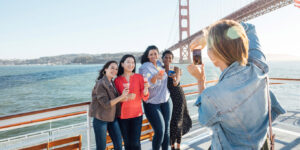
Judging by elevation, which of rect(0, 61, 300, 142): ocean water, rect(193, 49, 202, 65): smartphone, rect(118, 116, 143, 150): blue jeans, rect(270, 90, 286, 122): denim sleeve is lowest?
rect(0, 61, 300, 142): ocean water

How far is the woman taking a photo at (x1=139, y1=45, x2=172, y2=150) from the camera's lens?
147 cm

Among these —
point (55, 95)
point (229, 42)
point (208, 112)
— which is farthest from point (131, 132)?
point (55, 95)

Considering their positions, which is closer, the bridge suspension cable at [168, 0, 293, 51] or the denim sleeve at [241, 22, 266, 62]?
the denim sleeve at [241, 22, 266, 62]

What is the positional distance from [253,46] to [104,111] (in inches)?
44.4

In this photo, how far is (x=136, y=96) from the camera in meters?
1.48

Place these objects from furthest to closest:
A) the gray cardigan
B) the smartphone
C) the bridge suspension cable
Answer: the bridge suspension cable, the gray cardigan, the smartphone

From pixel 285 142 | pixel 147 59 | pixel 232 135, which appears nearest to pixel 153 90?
pixel 147 59

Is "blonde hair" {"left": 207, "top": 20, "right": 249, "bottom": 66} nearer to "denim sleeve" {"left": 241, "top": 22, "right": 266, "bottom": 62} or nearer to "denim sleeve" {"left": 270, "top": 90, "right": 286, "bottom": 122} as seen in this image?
"denim sleeve" {"left": 241, "top": 22, "right": 266, "bottom": 62}

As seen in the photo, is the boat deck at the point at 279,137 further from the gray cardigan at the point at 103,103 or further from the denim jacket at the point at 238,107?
the denim jacket at the point at 238,107

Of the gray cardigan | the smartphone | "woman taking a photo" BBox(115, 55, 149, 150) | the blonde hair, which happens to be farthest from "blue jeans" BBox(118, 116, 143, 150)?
the blonde hair

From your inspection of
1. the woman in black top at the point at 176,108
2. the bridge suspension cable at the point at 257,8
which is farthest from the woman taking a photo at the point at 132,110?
the bridge suspension cable at the point at 257,8

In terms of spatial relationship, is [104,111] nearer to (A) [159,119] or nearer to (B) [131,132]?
(B) [131,132]

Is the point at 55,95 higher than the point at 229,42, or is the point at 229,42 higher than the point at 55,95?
the point at 229,42

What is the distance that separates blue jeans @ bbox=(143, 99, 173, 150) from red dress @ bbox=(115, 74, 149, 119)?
9 cm
